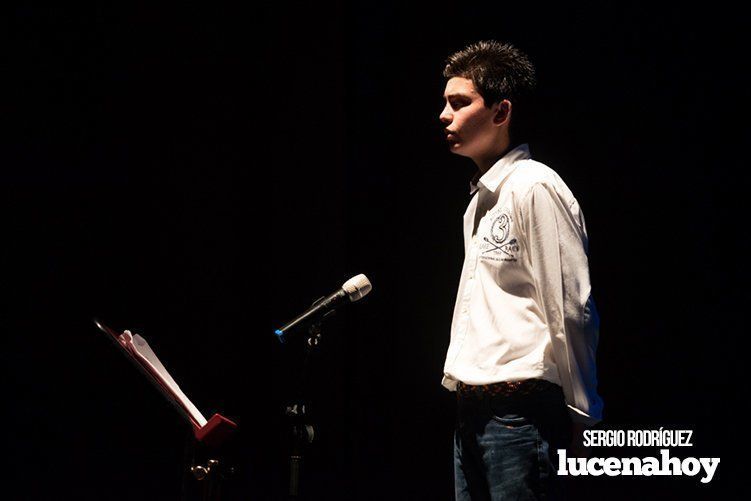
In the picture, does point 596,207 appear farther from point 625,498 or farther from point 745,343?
point 625,498

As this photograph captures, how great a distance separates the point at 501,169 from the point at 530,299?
0.34 meters

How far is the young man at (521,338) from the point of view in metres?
1.50

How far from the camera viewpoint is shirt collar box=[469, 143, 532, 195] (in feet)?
5.70

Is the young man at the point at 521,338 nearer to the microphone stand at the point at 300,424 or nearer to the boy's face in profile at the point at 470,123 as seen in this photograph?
the boy's face in profile at the point at 470,123

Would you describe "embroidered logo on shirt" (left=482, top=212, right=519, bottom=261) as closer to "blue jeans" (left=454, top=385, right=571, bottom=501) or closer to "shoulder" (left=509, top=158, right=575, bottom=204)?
"shoulder" (left=509, top=158, right=575, bottom=204)

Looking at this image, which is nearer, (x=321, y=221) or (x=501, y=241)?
(x=501, y=241)

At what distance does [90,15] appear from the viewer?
3865 mm

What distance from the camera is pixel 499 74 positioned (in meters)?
1.83

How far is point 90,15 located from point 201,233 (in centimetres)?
→ 129

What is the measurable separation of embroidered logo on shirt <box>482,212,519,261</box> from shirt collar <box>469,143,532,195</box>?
0.34ft

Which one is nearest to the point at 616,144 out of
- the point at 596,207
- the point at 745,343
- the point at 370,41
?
the point at 596,207

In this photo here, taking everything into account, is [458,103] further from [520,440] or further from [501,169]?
[520,440]

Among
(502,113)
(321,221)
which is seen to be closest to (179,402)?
(502,113)

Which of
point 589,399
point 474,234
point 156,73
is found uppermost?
point 156,73
